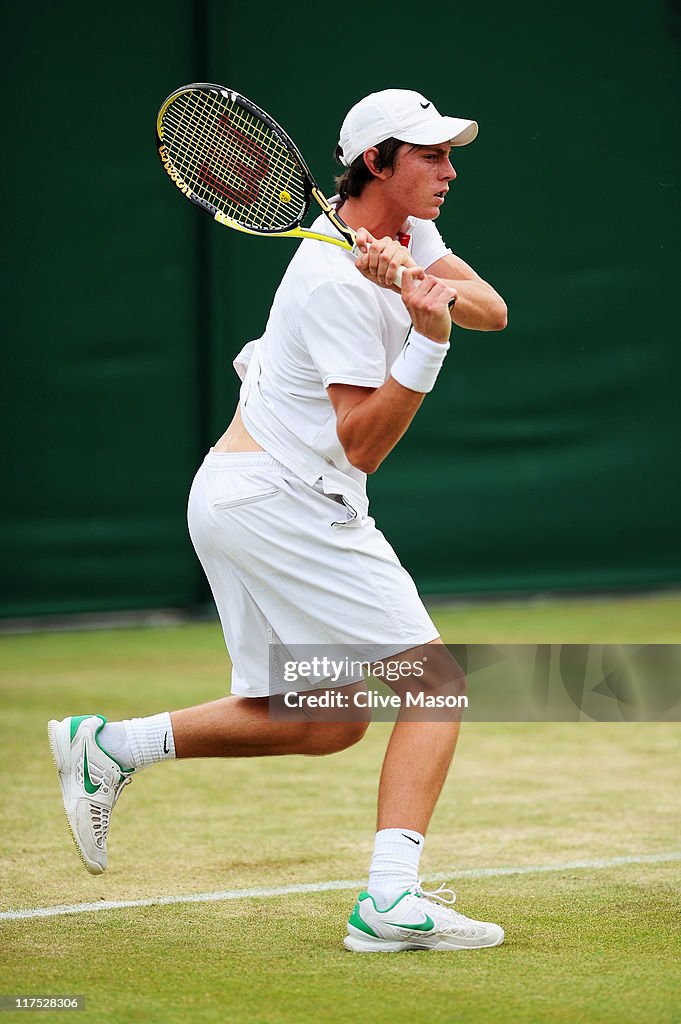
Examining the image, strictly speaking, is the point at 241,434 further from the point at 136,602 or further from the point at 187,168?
the point at 136,602

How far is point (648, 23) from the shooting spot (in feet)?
27.6

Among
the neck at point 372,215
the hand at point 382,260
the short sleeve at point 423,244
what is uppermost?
the neck at point 372,215

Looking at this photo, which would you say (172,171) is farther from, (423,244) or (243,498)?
(243,498)

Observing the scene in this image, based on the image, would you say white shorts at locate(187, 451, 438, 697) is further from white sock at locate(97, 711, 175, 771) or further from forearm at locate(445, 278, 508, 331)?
forearm at locate(445, 278, 508, 331)

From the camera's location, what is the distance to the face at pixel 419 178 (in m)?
3.28

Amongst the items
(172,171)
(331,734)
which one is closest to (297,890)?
(331,734)

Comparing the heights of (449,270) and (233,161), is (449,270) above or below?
below

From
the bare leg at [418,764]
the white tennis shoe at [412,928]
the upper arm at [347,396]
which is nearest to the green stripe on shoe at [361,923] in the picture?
the white tennis shoe at [412,928]

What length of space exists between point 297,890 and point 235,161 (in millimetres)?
1682

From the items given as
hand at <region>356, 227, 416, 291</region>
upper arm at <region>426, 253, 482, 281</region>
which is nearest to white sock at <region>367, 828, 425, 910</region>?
hand at <region>356, 227, 416, 291</region>

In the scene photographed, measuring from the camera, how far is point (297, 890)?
3.64 metres

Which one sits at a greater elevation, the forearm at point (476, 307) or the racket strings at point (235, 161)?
the racket strings at point (235, 161)

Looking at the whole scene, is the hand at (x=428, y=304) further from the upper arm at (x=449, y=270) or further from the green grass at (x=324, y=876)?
the green grass at (x=324, y=876)

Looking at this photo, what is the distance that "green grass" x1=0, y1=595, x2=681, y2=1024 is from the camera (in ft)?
9.33
